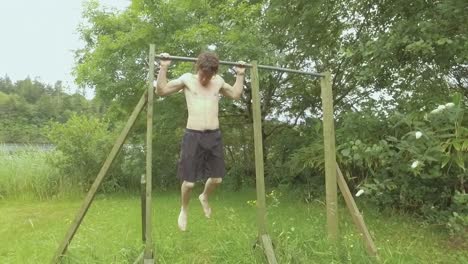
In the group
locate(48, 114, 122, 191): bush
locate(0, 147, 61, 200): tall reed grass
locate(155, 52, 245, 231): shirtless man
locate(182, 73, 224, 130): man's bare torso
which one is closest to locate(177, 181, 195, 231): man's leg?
locate(155, 52, 245, 231): shirtless man

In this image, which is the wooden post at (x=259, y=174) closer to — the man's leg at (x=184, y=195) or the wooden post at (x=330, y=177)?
the man's leg at (x=184, y=195)

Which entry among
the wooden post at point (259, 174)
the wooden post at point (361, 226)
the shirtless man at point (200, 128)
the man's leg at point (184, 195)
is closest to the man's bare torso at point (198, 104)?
the shirtless man at point (200, 128)

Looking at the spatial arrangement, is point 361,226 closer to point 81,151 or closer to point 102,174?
point 102,174

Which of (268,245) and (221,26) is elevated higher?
(221,26)

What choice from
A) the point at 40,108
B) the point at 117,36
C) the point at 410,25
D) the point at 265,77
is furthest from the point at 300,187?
the point at 40,108

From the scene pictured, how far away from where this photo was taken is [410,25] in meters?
5.15

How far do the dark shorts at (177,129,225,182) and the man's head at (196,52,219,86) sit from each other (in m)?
0.46

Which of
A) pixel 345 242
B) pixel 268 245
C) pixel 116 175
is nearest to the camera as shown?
pixel 268 245

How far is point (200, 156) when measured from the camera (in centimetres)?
389

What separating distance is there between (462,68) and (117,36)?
5278mm

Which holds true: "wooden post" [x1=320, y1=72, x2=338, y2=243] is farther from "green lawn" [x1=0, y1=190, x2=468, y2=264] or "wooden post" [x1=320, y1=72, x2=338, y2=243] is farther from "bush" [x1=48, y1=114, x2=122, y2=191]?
"bush" [x1=48, y1=114, x2=122, y2=191]

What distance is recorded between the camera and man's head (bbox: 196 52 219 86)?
12.0 feet

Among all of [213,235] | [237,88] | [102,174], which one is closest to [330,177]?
[237,88]

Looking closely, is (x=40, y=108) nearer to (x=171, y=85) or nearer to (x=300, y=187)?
(x=300, y=187)
